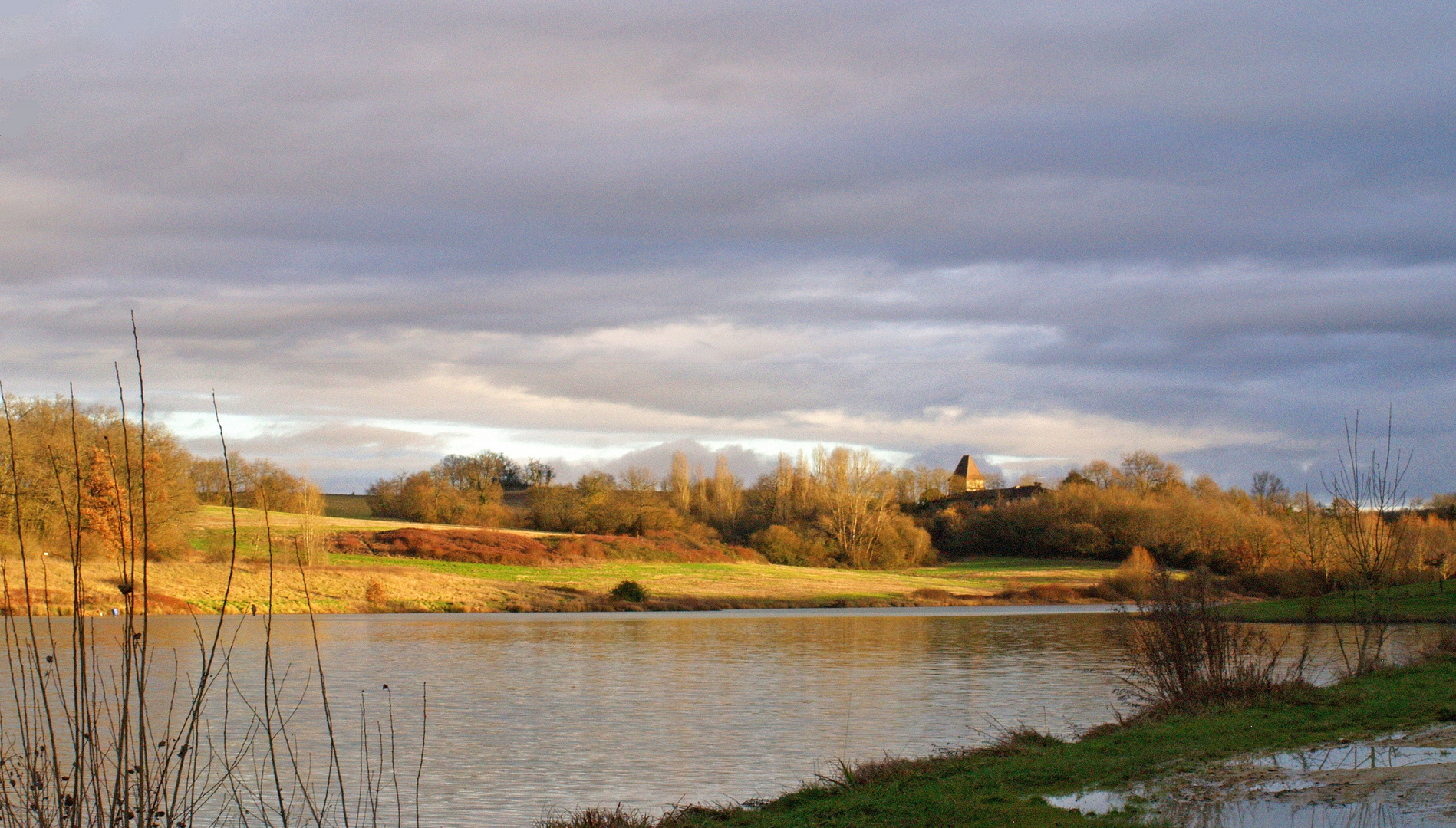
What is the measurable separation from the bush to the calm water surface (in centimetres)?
1647

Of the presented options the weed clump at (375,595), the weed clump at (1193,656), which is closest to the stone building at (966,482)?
the weed clump at (375,595)

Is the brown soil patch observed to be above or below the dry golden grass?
below

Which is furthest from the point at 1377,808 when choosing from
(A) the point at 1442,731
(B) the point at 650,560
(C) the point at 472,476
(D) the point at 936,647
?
(C) the point at 472,476

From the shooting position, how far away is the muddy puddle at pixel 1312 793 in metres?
8.03

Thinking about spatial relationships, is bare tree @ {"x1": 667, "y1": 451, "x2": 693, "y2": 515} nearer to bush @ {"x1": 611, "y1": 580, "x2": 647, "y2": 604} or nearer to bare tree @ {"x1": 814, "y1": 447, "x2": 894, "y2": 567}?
bare tree @ {"x1": 814, "y1": 447, "x2": 894, "y2": 567}

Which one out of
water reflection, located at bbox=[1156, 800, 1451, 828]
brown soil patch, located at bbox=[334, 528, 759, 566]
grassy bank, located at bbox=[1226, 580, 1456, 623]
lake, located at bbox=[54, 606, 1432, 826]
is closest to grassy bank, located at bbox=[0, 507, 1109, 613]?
brown soil patch, located at bbox=[334, 528, 759, 566]

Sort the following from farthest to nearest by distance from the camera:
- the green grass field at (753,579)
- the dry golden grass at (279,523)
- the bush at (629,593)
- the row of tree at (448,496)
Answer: the row of tree at (448,496)
the dry golden grass at (279,523)
the green grass field at (753,579)
the bush at (629,593)

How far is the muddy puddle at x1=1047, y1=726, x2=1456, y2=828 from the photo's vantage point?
26.3 feet

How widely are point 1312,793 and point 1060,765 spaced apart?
251cm

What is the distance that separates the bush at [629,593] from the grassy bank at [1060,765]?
150 ft

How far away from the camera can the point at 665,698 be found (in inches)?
816

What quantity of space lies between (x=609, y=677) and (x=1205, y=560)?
224 ft

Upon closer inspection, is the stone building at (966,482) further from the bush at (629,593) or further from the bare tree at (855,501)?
the bush at (629,593)

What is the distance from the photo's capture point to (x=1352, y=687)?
15.7 metres
